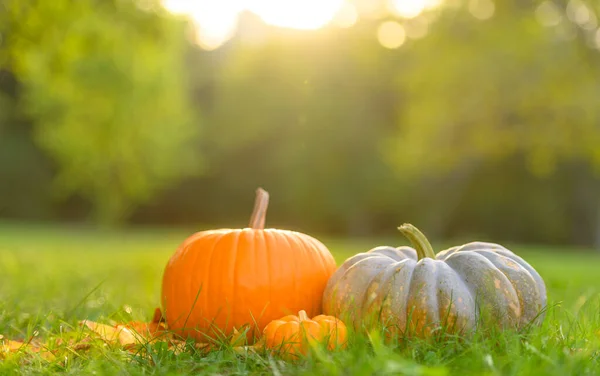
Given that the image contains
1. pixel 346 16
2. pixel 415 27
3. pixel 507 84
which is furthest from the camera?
pixel 346 16

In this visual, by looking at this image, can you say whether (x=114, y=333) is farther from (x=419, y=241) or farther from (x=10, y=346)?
(x=419, y=241)

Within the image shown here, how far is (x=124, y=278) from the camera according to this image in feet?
22.0

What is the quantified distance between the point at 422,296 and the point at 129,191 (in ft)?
74.5

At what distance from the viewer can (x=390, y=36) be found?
73.8ft

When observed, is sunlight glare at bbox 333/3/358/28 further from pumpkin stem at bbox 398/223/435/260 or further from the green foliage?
pumpkin stem at bbox 398/223/435/260

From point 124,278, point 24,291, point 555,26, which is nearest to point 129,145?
point 555,26

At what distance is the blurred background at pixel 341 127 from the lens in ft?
50.0

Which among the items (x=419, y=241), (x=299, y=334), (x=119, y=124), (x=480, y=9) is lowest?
(x=299, y=334)

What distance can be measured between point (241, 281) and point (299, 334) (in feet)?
2.14

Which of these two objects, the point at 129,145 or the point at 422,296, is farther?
the point at 129,145

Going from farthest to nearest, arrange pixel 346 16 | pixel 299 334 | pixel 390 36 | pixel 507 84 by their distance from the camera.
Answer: pixel 346 16
pixel 390 36
pixel 507 84
pixel 299 334

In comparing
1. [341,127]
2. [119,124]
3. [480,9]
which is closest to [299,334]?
[480,9]

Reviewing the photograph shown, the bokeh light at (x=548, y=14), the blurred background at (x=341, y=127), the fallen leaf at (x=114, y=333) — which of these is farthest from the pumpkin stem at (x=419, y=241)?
the bokeh light at (x=548, y=14)

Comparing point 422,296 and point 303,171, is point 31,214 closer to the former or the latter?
point 303,171
